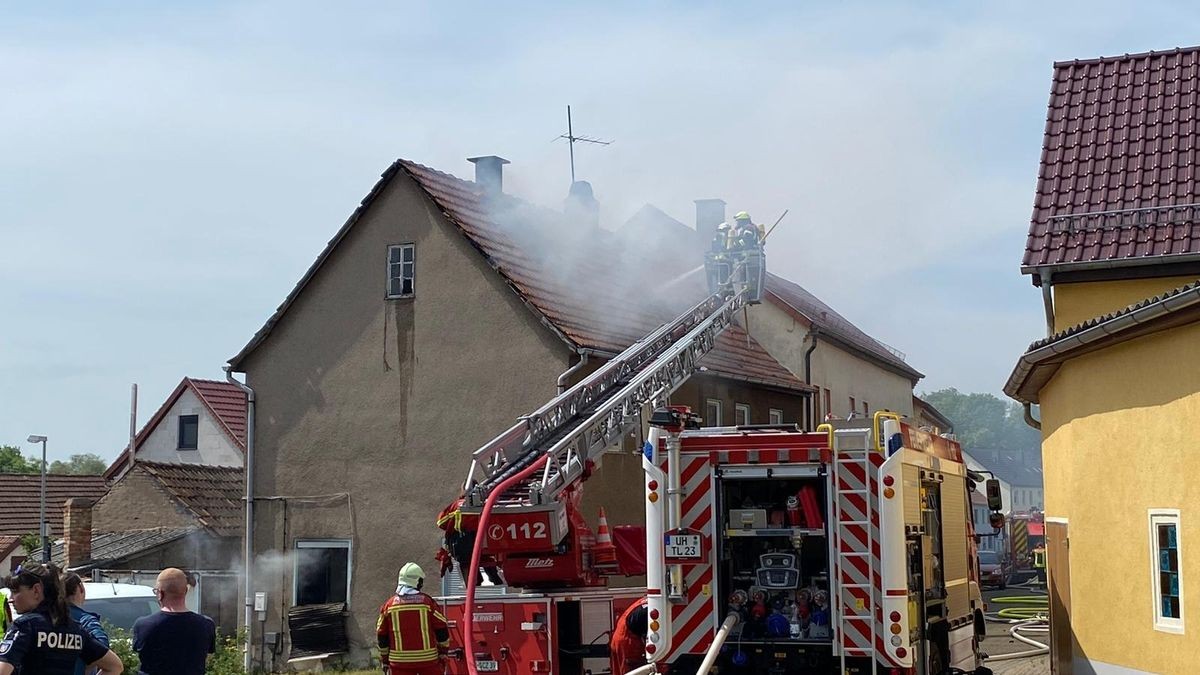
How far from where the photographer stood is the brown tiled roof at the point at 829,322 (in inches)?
1191

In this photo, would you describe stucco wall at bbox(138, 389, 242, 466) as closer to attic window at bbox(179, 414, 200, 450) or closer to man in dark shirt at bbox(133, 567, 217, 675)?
attic window at bbox(179, 414, 200, 450)

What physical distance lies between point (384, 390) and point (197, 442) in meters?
25.1

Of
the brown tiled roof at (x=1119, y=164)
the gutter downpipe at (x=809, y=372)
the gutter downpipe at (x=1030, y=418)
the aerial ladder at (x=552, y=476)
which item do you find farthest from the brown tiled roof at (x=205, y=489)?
the brown tiled roof at (x=1119, y=164)

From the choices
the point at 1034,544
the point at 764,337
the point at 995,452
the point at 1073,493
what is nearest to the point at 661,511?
the point at 1073,493

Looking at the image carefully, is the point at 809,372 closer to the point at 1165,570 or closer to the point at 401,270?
the point at 401,270

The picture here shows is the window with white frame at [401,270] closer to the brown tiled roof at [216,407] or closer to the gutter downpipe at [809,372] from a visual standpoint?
the gutter downpipe at [809,372]

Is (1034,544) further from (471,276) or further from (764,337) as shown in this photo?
(471,276)

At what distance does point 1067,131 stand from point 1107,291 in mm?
3068

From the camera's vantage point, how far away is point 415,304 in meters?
22.2

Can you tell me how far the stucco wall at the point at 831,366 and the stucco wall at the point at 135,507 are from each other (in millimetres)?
12473

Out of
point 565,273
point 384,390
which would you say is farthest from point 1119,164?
point 384,390

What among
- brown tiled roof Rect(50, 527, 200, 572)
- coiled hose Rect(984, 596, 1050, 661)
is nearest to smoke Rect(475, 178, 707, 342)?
coiled hose Rect(984, 596, 1050, 661)

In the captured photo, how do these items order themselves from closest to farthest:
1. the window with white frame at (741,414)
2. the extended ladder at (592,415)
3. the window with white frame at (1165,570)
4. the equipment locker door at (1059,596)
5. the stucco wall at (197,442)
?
the window with white frame at (1165,570)
the extended ladder at (592,415)
the equipment locker door at (1059,596)
the window with white frame at (741,414)
the stucco wall at (197,442)

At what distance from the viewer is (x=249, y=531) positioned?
2253cm
